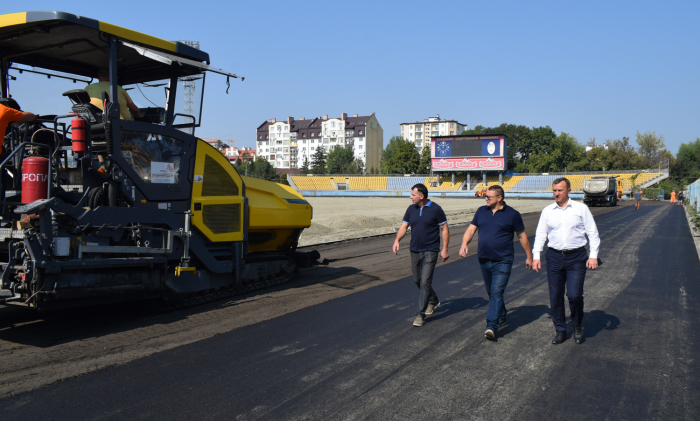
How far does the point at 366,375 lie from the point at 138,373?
2.08 metres

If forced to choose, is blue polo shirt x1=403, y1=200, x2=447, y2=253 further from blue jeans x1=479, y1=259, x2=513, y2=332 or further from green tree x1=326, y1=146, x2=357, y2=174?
green tree x1=326, y1=146, x2=357, y2=174

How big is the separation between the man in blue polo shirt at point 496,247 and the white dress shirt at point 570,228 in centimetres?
29

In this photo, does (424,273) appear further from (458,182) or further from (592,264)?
(458,182)

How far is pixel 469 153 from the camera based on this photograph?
67500 millimetres

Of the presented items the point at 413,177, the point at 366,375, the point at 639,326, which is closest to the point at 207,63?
the point at 366,375

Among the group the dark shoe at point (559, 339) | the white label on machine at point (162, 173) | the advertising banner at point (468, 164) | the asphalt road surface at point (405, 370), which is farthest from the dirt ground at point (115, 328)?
the advertising banner at point (468, 164)

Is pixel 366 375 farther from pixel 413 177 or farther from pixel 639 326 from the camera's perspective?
pixel 413 177

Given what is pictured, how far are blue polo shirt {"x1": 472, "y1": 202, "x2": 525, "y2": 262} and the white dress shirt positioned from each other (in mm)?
305

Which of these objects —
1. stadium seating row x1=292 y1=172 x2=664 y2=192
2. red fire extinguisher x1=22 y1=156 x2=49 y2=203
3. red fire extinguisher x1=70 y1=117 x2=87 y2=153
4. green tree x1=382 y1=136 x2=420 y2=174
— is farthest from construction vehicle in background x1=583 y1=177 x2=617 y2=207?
green tree x1=382 y1=136 x2=420 y2=174

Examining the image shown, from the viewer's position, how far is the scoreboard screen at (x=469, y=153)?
66125 mm

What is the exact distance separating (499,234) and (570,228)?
76 centimetres

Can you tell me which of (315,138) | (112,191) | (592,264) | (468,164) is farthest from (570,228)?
(315,138)

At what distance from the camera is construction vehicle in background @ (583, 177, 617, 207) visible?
135ft

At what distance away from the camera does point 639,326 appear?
6137 millimetres
